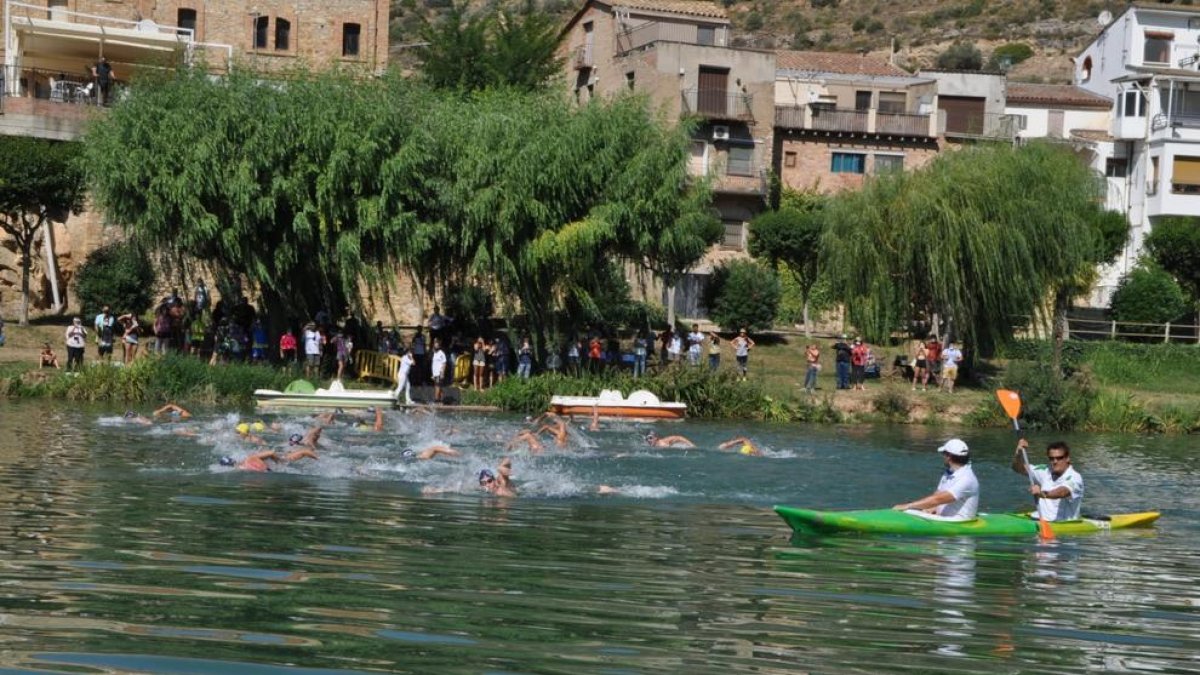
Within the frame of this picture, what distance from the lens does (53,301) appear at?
49.3 metres

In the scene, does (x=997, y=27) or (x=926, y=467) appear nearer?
(x=926, y=467)

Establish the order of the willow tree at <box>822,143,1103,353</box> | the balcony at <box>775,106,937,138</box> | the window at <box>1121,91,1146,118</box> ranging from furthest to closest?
the window at <box>1121,91,1146,118</box> → the balcony at <box>775,106,937,138</box> → the willow tree at <box>822,143,1103,353</box>

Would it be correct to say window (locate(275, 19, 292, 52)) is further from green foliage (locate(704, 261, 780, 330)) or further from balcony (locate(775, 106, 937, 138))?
green foliage (locate(704, 261, 780, 330))

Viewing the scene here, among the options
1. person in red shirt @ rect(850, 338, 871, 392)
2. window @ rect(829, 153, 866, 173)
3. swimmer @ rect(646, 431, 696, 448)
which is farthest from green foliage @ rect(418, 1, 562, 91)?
swimmer @ rect(646, 431, 696, 448)

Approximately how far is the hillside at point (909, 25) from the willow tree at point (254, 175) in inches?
2655

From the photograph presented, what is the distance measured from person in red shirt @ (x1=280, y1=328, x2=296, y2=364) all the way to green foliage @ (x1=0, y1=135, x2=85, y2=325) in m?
8.55

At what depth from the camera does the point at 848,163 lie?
67688mm

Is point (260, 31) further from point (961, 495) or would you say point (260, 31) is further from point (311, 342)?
point (961, 495)

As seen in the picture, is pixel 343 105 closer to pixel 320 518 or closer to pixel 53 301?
pixel 53 301

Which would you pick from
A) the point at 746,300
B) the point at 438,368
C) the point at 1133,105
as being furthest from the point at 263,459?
the point at 1133,105

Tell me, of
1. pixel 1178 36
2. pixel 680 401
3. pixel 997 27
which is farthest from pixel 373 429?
pixel 997 27

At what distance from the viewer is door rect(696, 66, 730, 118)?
213ft

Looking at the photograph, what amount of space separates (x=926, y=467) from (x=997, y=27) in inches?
3775

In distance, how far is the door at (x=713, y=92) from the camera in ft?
213
